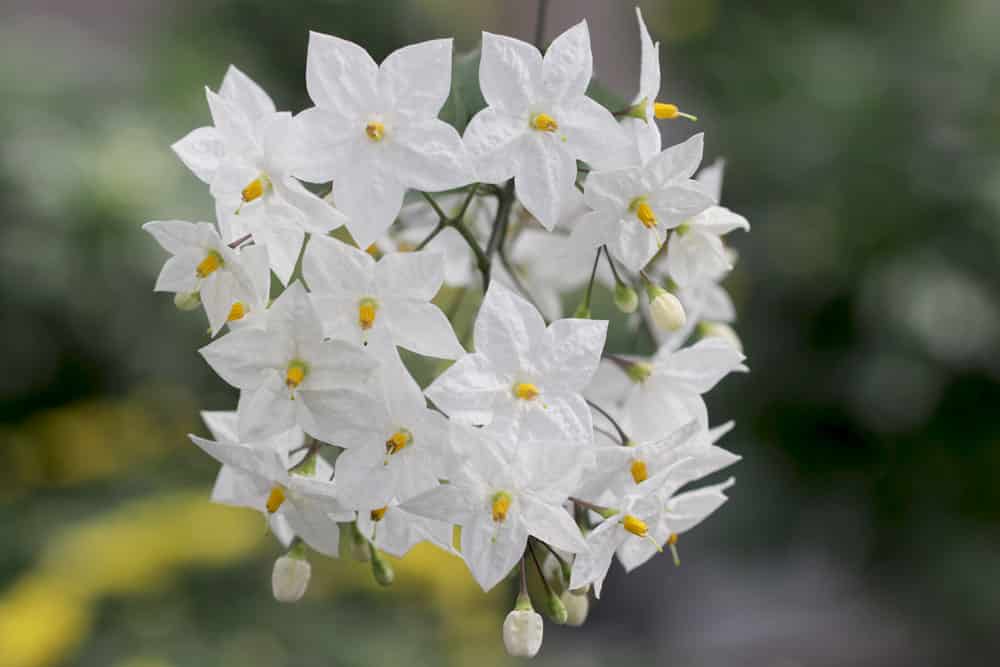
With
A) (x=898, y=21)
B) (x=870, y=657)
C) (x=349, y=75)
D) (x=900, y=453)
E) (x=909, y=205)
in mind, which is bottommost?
(x=870, y=657)

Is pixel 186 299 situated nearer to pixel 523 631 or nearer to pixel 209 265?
pixel 209 265

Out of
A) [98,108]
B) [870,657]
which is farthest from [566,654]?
[98,108]

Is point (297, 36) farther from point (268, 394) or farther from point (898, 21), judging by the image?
point (268, 394)

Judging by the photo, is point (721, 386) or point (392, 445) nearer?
point (392, 445)

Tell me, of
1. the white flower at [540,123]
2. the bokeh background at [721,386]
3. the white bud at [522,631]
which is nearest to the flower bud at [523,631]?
the white bud at [522,631]

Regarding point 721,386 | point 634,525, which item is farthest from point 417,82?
point 721,386

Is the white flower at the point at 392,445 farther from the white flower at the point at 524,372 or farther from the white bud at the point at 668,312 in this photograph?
the white bud at the point at 668,312

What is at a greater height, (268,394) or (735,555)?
(268,394)
